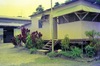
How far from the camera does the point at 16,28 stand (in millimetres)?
32031

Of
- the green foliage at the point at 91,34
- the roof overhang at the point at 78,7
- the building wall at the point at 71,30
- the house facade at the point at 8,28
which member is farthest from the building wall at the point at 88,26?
the house facade at the point at 8,28

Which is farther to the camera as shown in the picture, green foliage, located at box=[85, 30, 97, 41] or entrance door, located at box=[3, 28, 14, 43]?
entrance door, located at box=[3, 28, 14, 43]

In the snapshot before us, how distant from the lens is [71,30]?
567 inches

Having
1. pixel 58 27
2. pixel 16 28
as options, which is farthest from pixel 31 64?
pixel 16 28

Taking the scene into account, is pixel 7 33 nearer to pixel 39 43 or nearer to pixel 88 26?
pixel 39 43

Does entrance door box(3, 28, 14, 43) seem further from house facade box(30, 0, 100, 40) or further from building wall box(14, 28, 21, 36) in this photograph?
house facade box(30, 0, 100, 40)

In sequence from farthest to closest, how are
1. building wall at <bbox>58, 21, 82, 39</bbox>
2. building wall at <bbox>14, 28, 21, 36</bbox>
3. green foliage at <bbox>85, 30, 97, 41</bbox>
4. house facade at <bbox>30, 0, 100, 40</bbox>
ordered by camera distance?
1. building wall at <bbox>14, 28, 21, 36</bbox>
2. building wall at <bbox>58, 21, 82, 39</bbox>
3. house facade at <bbox>30, 0, 100, 40</bbox>
4. green foliage at <bbox>85, 30, 97, 41</bbox>

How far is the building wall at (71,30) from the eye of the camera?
13623 millimetres

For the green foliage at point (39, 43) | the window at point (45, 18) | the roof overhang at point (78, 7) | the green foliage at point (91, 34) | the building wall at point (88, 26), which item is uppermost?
the roof overhang at point (78, 7)

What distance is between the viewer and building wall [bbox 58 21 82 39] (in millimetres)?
13623

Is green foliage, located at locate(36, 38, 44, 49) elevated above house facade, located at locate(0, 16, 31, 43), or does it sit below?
below

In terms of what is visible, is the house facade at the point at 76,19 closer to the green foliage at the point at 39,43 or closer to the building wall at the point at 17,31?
the green foliage at the point at 39,43

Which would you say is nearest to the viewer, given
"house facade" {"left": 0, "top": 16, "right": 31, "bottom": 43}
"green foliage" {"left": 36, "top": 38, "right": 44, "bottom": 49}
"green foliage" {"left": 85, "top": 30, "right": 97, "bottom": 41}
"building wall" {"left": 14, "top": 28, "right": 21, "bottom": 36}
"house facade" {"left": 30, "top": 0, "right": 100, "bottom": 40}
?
"green foliage" {"left": 85, "top": 30, "right": 97, "bottom": 41}

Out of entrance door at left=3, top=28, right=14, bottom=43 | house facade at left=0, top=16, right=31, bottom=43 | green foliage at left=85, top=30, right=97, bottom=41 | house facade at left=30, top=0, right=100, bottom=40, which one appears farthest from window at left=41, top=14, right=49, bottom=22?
entrance door at left=3, top=28, right=14, bottom=43
